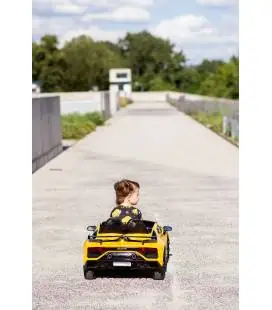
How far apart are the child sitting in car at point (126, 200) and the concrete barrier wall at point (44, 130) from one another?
1169 centimetres

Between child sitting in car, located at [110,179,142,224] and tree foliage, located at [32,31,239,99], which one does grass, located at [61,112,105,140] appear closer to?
child sitting in car, located at [110,179,142,224]

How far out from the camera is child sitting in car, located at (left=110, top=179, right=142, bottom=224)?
25.9 ft

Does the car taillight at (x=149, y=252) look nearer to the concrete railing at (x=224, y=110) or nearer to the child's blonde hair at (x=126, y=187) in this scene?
the child's blonde hair at (x=126, y=187)

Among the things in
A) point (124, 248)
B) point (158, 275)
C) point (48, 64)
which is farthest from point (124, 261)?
point (48, 64)

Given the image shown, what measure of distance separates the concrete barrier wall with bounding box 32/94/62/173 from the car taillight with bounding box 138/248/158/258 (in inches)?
471

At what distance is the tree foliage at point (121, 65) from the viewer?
117m

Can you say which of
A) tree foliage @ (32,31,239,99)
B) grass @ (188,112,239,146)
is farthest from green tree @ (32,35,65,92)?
grass @ (188,112,239,146)

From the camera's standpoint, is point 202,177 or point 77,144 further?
point 77,144

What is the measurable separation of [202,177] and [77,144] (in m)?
11.1
